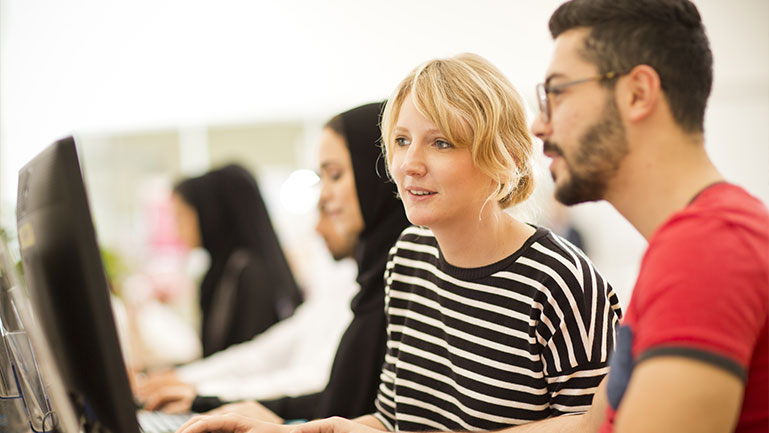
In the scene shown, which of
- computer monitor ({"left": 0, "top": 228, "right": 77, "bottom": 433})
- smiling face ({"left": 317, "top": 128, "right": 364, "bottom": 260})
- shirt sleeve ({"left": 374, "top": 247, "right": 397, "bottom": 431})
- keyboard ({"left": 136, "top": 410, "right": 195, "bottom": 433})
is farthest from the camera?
smiling face ({"left": 317, "top": 128, "right": 364, "bottom": 260})

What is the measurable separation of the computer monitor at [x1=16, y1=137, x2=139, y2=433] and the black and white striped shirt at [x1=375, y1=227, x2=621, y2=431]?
2.11ft

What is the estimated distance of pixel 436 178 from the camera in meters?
1.23

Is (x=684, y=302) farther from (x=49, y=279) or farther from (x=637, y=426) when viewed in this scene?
(x=49, y=279)

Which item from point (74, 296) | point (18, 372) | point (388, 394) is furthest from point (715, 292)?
point (18, 372)

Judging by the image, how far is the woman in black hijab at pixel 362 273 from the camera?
1.68 meters

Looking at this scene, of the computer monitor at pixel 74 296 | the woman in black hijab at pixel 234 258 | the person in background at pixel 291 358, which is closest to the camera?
the computer monitor at pixel 74 296

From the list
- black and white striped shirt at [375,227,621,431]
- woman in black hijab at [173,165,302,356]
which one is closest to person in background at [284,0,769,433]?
black and white striped shirt at [375,227,621,431]

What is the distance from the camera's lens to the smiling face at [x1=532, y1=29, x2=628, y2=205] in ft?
2.83

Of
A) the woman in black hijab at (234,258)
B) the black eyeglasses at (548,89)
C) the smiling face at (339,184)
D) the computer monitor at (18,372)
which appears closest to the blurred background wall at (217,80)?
the woman in black hijab at (234,258)

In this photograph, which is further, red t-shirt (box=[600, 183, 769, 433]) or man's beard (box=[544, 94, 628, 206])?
man's beard (box=[544, 94, 628, 206])

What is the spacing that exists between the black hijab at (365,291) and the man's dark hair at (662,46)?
0.91 metres

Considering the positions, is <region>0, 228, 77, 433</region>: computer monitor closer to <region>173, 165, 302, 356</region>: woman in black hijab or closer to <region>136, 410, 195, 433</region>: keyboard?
<region>136, 410, 195, 433</region>: keyboard

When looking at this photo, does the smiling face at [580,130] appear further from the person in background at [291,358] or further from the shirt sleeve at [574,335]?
the person in background at [291,358]

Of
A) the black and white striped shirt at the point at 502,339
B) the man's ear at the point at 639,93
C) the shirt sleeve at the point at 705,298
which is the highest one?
the man's ear at the point at 639,93
